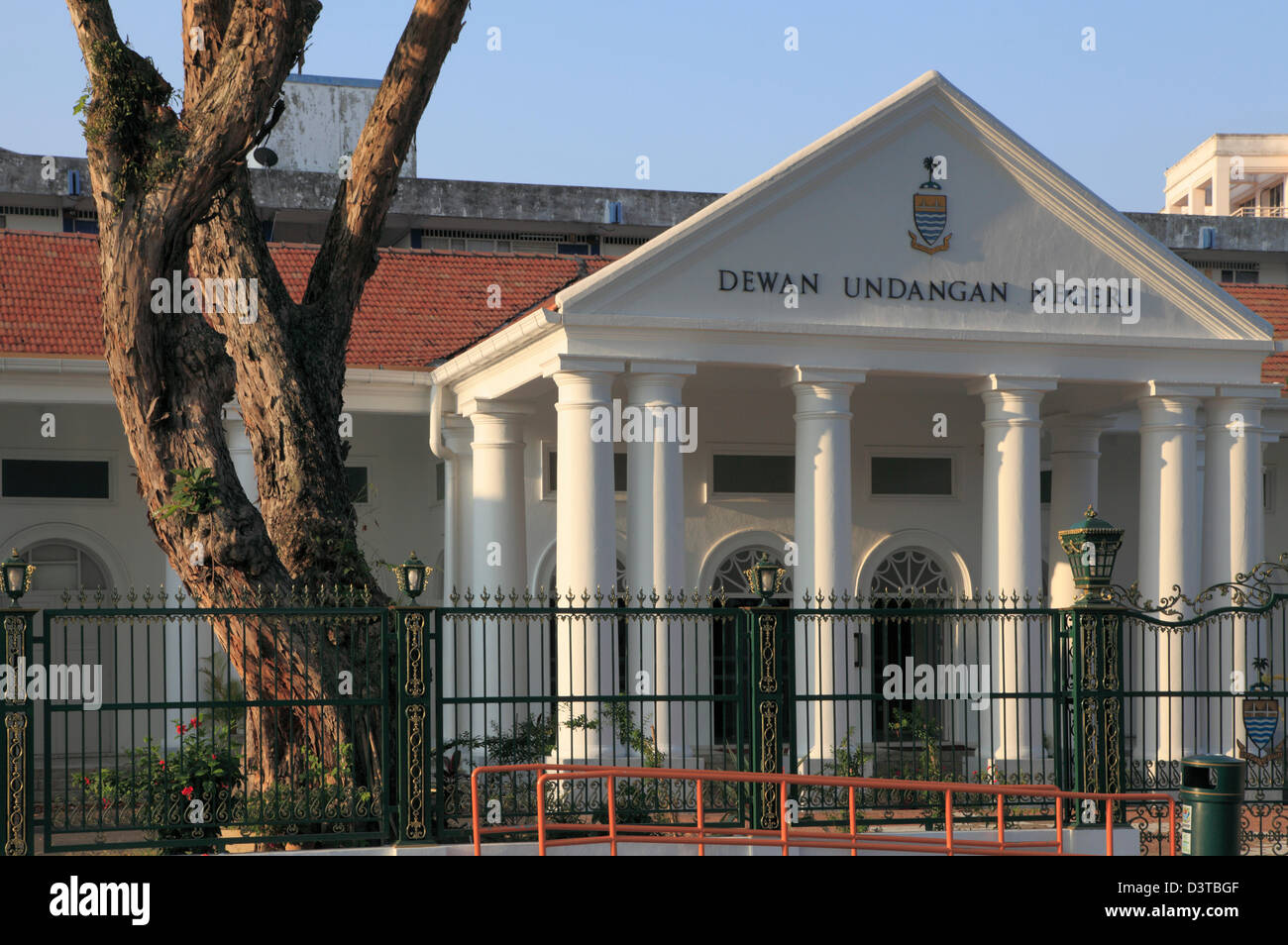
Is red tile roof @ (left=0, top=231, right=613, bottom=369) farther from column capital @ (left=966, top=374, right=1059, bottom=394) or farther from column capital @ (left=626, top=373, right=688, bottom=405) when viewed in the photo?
column capital @ (left=966, top=374, right=1059, bottom=394)

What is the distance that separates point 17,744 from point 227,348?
147 inches

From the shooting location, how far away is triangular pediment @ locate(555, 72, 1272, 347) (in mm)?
16031

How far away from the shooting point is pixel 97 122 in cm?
1137

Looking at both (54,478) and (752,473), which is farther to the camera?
(752,473)

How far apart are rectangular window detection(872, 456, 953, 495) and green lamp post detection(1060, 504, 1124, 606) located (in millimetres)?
9249

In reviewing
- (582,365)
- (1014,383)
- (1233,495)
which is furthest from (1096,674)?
(1233,495)

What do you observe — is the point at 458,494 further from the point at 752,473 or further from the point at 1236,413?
the point at 1236,413

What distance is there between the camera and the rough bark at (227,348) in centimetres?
1140

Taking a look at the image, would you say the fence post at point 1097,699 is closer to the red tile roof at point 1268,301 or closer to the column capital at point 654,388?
the column capital at point 654,388

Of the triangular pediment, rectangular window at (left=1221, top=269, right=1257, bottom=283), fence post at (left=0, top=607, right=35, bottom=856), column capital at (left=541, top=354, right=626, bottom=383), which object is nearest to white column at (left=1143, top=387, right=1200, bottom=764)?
the triangular pediment

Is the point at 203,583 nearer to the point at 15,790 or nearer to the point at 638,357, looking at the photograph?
the point at 15,790

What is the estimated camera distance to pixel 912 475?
21125 mm
